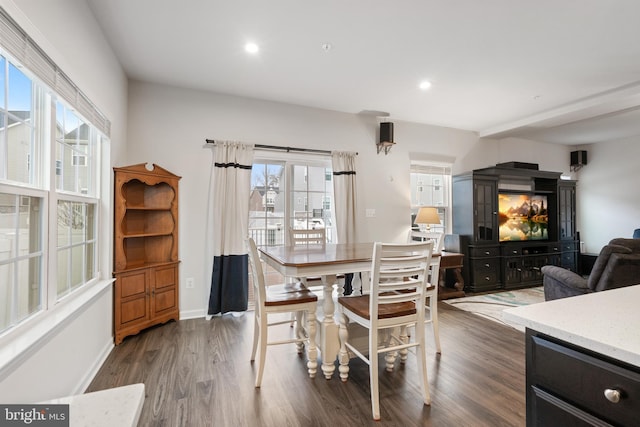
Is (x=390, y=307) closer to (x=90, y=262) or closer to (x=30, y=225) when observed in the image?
(x=30, y=225)

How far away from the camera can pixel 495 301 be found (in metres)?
4.14

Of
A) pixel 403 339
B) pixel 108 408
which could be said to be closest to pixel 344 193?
pixel 403 339

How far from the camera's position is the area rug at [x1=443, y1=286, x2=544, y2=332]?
145 inches

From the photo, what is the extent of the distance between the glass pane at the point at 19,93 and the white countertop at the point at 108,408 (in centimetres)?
139

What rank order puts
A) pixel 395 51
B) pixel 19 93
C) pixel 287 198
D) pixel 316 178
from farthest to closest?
pixel 316 178
pixel 287 198
pixel 395 51
pixel 19 93

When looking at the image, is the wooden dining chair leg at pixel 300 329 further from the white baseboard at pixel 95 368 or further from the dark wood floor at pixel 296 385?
the white baseboard at pixel 95 368

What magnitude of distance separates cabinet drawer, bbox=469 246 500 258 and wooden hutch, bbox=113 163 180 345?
13.6 ft

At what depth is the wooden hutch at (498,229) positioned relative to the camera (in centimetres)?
467

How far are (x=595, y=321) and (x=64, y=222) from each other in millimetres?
2804

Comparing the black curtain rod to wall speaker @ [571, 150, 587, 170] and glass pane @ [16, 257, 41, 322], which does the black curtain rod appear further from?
wall speaker @ [571, 150, 587, 170]

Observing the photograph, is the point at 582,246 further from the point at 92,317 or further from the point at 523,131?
the point at 92,317

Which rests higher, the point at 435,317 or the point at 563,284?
the point at 563,284

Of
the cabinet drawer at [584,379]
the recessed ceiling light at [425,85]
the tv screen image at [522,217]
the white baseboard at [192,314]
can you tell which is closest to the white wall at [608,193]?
the tv screen image at [522,217]

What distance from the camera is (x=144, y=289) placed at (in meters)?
2.96
